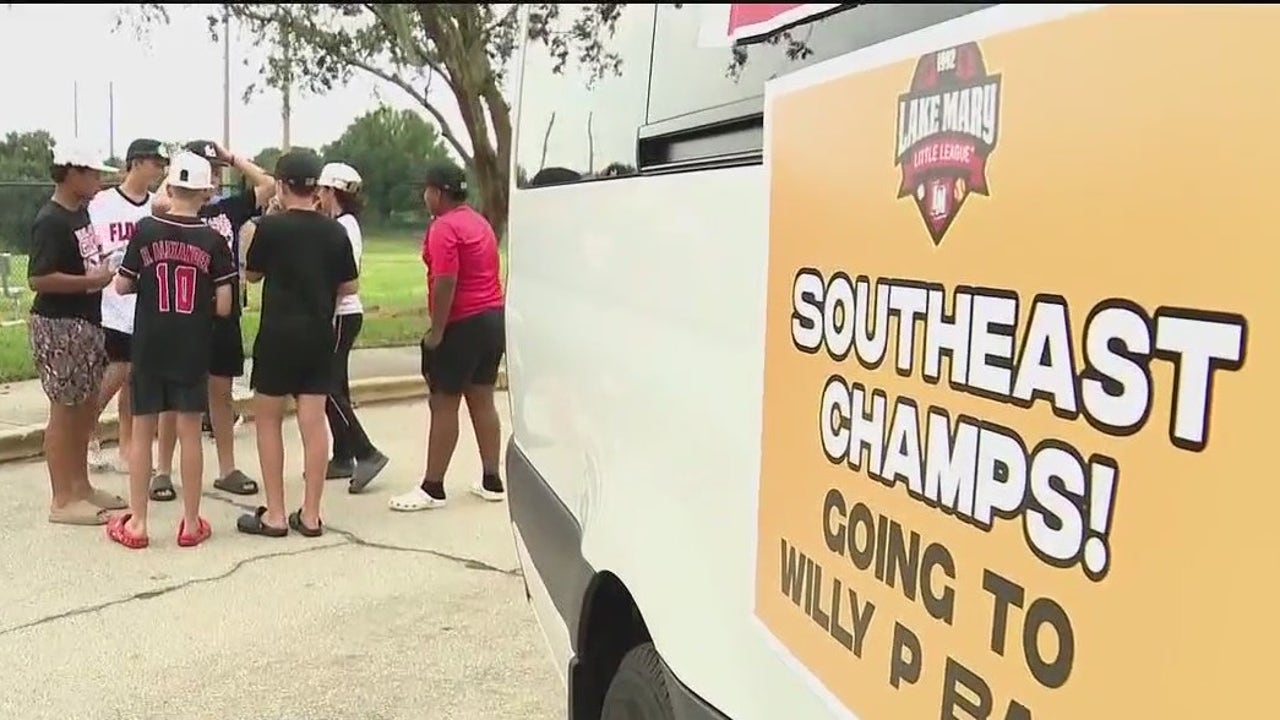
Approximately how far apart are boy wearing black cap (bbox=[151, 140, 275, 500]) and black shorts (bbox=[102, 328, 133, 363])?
420 mm

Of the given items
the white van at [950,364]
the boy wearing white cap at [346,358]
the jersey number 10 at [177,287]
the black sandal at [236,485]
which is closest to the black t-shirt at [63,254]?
the jersey number 10 at [177,287]

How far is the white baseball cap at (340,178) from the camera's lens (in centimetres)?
651

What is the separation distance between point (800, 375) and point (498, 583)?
12.6ft

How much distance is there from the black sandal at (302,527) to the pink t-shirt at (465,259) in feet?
3.83

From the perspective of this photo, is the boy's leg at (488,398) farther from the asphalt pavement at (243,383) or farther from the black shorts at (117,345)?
the asphalt pavement at (243,383)

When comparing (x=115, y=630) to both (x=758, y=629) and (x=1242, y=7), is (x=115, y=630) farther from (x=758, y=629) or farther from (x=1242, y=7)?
(x=1242, y=7)

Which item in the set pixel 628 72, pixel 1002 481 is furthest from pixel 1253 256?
pixel 628 72

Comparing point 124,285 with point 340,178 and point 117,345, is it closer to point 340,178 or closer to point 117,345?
point 117,345

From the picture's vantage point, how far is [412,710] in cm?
395

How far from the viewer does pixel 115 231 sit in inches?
242

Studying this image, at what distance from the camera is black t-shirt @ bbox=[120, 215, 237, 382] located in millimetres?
5199

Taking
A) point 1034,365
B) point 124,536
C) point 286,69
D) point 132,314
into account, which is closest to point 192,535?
point 124,536

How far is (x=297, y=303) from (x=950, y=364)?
14.7 ft

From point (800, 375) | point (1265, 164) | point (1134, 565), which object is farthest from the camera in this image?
point (800, 375)
